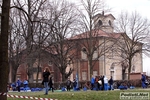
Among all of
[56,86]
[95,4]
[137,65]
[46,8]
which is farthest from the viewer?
[137,65]

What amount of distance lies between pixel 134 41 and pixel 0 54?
180 ft

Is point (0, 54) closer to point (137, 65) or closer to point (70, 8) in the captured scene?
point (70, 8)

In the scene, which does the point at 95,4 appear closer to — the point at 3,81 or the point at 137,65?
the point at 137,65

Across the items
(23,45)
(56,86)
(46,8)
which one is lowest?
(56,86)

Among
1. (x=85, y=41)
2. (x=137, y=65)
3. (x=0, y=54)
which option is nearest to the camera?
(x=0, y=54)

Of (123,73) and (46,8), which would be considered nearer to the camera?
(46,8)

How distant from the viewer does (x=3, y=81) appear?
1484cm

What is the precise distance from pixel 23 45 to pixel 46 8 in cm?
977

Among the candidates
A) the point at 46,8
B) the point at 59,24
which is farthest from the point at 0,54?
the point at 59,24

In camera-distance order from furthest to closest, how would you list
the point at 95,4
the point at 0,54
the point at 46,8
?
the point at 95,4
the point at 46,8
the point at 0,54

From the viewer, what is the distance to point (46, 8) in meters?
48.7

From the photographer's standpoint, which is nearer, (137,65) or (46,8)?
(46,8)

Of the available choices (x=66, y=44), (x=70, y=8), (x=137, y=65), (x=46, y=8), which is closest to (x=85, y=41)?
(x=66, y=44)

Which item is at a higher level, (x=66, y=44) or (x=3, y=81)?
(x=66, y=44)
